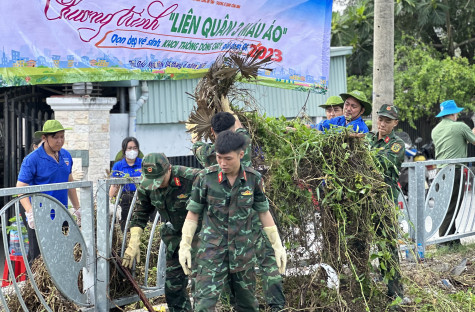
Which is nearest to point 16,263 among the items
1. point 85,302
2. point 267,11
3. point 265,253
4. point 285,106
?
point 85,302

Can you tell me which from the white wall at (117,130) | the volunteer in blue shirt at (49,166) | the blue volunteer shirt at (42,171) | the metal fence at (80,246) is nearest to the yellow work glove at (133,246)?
the metal fence at (80,246)

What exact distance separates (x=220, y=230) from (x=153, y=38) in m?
4.34

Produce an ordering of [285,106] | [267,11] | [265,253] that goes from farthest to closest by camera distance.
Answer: [285,106]
[267,11]
[265,253]

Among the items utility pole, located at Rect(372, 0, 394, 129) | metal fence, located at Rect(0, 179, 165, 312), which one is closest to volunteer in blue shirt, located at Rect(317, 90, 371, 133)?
utility pole, located at Rect(372, 0, 394, 129)

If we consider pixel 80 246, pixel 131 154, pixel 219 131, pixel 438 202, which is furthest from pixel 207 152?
pixel 438 202

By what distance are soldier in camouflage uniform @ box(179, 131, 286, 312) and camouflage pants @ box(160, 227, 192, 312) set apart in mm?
455

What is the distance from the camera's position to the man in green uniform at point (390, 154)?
530 cm

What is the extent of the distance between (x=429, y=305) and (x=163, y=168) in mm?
2707

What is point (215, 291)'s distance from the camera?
4.12 m

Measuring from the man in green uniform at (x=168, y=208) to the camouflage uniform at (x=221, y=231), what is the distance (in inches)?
13.2

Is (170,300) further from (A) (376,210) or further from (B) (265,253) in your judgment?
(A) (376,210)

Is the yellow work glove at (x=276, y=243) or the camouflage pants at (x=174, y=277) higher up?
the yellow work glove at (x=276, y=243)

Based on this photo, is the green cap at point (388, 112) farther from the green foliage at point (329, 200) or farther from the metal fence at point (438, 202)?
the metal fence at point (438, 202)

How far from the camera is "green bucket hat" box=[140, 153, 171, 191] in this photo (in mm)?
4353
